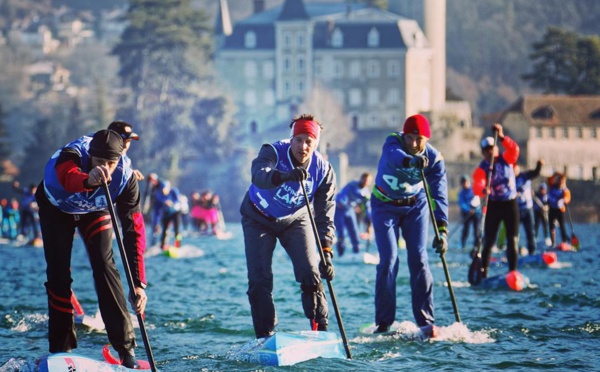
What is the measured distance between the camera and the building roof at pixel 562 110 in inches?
4678

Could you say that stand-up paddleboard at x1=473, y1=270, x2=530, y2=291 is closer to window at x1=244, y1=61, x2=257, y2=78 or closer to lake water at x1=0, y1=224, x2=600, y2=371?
lake water at x1=0, y1=224, x2=600, y2=371

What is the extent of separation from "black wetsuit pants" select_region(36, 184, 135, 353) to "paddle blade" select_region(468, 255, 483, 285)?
9724 mm

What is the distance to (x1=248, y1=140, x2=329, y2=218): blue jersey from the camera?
13.9m

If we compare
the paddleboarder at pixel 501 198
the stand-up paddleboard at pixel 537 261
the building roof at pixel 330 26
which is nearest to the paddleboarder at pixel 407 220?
the paddleboarder at pixel 501 198

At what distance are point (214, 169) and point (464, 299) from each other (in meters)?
92.6

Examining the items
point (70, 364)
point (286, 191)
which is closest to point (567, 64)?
point (286, 191)

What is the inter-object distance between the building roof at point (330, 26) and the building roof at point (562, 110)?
24032 millimetres

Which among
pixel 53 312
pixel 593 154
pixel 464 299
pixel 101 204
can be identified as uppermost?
pixel 101 204

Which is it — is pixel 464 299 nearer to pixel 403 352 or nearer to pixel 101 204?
pixel 403 352

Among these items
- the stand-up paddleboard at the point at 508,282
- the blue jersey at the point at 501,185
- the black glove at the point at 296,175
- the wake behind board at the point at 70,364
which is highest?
the black glove at the point at 296,175

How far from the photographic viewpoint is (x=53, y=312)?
13.1m

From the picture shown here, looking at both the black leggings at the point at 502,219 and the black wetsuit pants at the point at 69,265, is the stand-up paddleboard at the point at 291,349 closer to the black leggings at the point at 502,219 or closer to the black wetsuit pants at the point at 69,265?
the black wetsuit pants at the point at 69,265

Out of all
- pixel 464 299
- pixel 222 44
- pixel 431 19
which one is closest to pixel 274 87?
pixel 222 44

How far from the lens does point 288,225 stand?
559 inches
